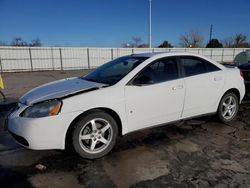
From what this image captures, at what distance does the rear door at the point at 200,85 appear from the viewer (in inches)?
158

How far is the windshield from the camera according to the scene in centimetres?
369

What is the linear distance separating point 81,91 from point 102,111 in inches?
16.9

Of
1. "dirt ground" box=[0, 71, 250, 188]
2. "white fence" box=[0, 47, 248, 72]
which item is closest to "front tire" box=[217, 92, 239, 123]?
"dirt ground" box=[0, 71, 250, 188]

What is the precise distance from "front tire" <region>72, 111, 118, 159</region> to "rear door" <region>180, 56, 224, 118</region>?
4.93 ft

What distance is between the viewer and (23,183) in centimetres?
268

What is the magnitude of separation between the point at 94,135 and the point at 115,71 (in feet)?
4.53

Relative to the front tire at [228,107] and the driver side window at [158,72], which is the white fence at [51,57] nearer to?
the front tire at [228,107]

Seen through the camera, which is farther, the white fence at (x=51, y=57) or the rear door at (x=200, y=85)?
the white fence at (x=51, y=57)

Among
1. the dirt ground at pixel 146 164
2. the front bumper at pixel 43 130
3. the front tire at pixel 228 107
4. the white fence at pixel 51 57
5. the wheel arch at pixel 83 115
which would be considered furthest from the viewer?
the white fence at pixel 51 57

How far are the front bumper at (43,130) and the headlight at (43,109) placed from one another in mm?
58

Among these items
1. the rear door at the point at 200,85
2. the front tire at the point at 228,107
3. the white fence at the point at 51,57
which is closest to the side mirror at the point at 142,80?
the rear door at the point at 200,85

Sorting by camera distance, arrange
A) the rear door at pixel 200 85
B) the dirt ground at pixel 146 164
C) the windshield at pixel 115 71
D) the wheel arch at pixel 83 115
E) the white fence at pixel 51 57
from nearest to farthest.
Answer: the dirt ground at pixel 146 164 → the wheel arch at pixel 83 115 → the windshield at pixel 115 71 → the rear door at pixel 200 85 → the white fence at pixel 51 57

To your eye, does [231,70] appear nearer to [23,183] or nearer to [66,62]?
[23,183]

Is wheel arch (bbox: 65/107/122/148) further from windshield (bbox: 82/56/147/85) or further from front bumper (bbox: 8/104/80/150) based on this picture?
windshield (bbox: 82/56/147/85)
